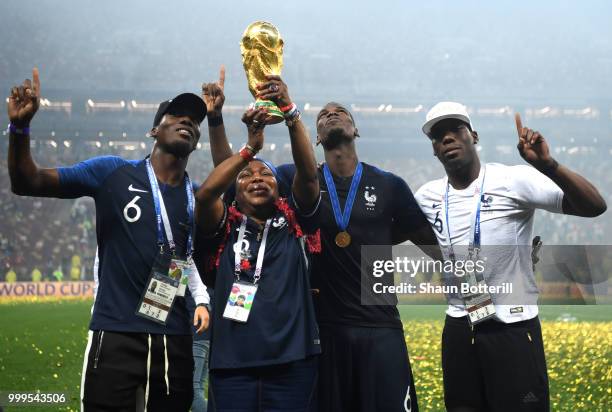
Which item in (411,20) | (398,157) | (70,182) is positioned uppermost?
(411,20)

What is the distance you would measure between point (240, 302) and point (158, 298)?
0.42 meters

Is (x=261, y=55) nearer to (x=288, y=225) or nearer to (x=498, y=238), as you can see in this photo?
(x=288, y=225)

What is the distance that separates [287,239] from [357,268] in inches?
21.6

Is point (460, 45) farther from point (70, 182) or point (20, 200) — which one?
point (70, 182)

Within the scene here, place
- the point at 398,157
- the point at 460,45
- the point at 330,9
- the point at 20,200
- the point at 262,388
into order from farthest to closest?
the point at 330,9 → the point at 460,45 → the point at 398,157 → the point at 20,200 → the point at 262,388

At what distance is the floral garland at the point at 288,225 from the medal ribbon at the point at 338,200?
350mm

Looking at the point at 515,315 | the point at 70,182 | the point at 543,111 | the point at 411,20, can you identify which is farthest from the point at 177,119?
the point at 411,20

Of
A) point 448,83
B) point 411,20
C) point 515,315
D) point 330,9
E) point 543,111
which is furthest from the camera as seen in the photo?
point 330,9

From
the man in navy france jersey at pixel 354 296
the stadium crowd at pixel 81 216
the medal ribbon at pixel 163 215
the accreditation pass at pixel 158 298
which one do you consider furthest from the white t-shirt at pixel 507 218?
the stadium crowd at pixel 81 216

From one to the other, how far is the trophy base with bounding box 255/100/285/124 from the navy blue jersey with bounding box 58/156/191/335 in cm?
70

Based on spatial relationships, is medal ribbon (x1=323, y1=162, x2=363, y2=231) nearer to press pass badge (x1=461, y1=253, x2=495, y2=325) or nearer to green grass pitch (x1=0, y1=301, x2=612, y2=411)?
press pass badge (x1=461, y1=253, x2=495, y2=325)

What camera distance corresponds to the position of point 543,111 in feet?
154

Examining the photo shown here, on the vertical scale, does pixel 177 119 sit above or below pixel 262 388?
above

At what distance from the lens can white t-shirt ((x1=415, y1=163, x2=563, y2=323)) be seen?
362 cm
